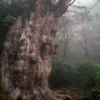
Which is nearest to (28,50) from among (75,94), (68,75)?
(75,94)

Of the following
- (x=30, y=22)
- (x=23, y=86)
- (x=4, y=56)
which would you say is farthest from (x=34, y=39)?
(x=23, y=86)

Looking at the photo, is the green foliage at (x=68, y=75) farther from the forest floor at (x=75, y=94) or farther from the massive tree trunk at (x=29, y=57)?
the massive tree trunk at (x=29, y=57)

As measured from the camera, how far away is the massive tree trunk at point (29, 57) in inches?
366

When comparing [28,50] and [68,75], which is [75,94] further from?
[28,50]

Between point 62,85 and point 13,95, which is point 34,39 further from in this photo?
point 62,85

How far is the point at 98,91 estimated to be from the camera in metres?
10.0

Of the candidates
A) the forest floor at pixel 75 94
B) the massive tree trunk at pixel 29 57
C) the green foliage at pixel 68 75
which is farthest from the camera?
the green foliage at pixel 68 75

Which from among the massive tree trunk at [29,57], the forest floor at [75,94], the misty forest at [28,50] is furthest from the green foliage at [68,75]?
the massive tree trunk at [29,57]

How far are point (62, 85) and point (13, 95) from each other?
7602 millimetres

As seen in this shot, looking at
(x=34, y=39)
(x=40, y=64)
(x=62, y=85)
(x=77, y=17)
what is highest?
(x=77, y=17)

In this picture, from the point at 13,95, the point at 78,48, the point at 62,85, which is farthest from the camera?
the point at 78,48

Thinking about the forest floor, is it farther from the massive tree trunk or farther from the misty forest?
the massive tree trunk

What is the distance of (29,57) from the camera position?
31.6 feet

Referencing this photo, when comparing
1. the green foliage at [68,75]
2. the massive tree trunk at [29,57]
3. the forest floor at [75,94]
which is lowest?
the forest floor at [75,94]
